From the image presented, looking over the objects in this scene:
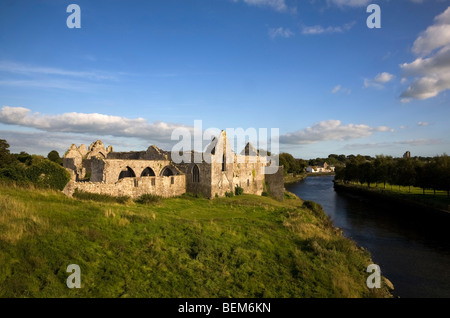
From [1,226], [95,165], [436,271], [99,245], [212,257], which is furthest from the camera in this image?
[95,165]

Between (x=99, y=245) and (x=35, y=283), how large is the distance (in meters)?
2.78

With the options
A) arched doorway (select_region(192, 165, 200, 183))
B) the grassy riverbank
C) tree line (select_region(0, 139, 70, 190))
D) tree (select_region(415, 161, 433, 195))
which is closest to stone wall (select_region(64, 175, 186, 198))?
tree line (select_region(0, 139, 70, 190))

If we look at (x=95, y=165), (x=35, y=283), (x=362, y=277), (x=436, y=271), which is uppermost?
(x=95, y=165)

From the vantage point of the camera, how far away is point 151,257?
10.4m

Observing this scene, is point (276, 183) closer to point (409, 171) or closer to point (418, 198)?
point (418, 198)

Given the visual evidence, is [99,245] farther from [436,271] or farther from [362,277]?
[436,271]

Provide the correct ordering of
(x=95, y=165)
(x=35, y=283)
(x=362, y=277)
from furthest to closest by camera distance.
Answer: (x=95, y=165)
(x=362, y=277)
(x=35, y=283)

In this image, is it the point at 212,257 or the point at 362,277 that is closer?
the point at 212,257

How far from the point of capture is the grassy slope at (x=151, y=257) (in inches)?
327

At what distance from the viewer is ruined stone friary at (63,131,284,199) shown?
23.2m

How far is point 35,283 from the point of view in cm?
766

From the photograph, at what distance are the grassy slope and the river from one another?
4.70 metres
